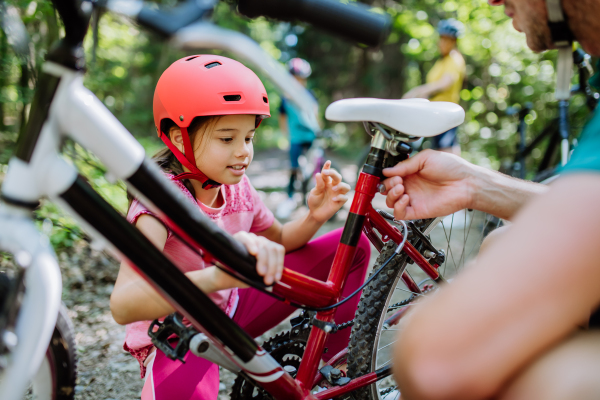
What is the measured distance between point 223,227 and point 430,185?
35.7 inches

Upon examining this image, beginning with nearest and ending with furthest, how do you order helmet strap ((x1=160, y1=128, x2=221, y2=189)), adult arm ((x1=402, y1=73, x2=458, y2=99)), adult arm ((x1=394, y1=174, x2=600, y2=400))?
adult arm ((x1=394, y1=174, x2=600, y2=400))
helmet strap ((x1=160, y1=128, x2=221, y2=189))
adult arm ((x1=402, y1=73, x2=458, y2=99))

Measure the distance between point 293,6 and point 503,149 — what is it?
9030 millimetres

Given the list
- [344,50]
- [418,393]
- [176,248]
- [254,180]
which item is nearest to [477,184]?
[418,393]

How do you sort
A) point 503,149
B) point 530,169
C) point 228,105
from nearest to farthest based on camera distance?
point 228,105
point 530,169
point 503,149

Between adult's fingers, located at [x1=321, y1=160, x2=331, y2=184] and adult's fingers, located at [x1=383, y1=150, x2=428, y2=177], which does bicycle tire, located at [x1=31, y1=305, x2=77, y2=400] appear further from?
adult's fingers, located at [x1=383, y1=150, x2=428, y2=177]

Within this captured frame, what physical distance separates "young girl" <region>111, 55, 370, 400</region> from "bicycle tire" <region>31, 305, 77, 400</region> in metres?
0.18

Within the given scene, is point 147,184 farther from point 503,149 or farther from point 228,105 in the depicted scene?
point 503,149

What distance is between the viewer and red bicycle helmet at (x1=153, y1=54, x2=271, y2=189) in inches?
65.4

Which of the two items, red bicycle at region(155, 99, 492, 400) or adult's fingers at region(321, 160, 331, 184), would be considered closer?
red bicycle at region(155, 99, 492, 400)

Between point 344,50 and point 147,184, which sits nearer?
point 147,184

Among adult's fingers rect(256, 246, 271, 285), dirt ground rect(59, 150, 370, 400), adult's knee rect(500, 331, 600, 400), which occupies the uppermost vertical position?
adult's fingers rect(256, 246, 271, 285)

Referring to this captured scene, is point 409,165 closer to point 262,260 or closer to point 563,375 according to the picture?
point 262,260

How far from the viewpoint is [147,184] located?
1076mm

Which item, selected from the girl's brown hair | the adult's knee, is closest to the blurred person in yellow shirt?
the girl's brown hair
